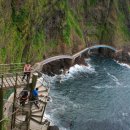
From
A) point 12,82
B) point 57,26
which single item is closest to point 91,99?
point 57,26

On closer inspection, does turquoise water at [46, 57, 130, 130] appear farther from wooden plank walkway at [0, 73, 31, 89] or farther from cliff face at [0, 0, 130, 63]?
wooden plank walkway at [0, 73, 31, 89]

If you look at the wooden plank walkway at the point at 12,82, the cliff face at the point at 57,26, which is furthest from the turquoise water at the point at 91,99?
the wooden plank walkway at the point at 12,82

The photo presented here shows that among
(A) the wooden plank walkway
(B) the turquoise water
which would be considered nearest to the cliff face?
(B) the turquoise water

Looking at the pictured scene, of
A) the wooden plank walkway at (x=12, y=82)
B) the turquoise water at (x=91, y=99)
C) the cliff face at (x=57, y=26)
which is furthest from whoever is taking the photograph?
the cliff face at (x=57, y=26)

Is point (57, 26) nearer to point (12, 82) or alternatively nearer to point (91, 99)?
point (91, 99)

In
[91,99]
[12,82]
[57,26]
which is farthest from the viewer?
[57,26]

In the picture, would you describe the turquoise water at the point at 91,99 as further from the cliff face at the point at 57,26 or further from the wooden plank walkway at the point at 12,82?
the wooden plank walkway at the point at 12,82

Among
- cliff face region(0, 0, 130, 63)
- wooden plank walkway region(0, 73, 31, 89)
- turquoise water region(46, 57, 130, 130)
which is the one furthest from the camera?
cliff face region(0, 0, 130, 63)
